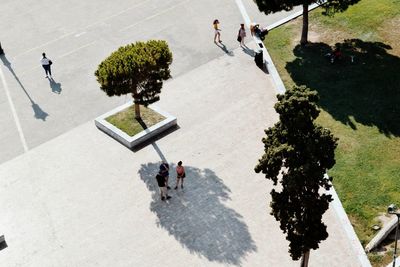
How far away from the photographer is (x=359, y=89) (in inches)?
1047

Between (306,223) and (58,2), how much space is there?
1018 inches

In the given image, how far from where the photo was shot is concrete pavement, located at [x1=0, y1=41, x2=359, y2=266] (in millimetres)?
19375

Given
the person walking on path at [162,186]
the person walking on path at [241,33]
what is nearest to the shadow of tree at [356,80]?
the person walking on path at [241,33]

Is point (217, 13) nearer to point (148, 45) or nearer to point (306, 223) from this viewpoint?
point (148, 45)

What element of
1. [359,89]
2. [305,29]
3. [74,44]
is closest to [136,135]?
[74,44]

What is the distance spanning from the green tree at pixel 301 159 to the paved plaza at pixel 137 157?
3732mm

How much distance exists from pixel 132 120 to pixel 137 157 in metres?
2.26

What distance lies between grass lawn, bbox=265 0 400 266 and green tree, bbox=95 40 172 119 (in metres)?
7.19

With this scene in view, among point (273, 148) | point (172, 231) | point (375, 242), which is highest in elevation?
point (273, 148)

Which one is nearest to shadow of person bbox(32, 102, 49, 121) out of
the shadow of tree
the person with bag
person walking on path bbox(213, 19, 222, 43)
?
person walking on path bbox(213, 19, 222, 43)

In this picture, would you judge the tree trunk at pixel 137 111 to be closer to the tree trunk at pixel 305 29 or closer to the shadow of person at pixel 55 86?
the shadow of person at pixel 55 86

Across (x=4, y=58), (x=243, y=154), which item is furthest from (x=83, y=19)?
(x=243, y=154)

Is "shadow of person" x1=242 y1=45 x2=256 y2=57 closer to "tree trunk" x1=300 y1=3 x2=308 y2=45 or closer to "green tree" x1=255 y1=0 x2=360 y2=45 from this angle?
"green tree" x1=255 y1=0 x2=360 y2=45

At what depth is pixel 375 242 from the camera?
18.9 m
